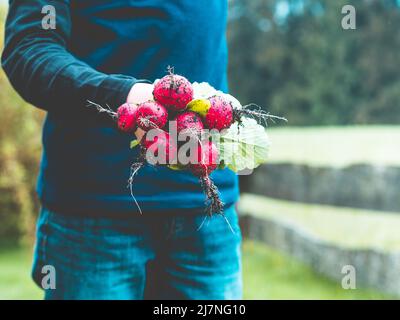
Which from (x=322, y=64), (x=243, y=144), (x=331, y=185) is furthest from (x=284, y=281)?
(x=322, y=64)

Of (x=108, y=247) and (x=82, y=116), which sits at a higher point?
(x=82, y=116)

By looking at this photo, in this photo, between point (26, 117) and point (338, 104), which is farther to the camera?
point (338, 104)

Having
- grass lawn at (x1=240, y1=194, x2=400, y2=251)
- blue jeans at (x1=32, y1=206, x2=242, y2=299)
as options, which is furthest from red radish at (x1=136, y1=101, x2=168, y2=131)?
grass lawn at (x1=240, y1=194, x2=400, y2=251)

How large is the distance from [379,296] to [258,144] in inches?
126

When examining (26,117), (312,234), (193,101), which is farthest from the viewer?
(26,117)

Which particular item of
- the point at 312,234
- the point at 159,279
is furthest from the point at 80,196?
the point at 312,234

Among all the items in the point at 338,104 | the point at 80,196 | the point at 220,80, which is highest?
the point at 338,104

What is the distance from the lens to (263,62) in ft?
76.4

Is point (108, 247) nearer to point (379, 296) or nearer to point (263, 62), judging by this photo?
point (379, 296)

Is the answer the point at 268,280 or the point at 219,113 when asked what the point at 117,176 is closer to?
the point at 219,113

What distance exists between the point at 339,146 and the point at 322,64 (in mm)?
16348

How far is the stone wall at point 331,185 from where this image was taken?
5.08 metres

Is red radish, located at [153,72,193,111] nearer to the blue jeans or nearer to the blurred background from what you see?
the blue jeans

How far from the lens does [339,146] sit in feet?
19.4
